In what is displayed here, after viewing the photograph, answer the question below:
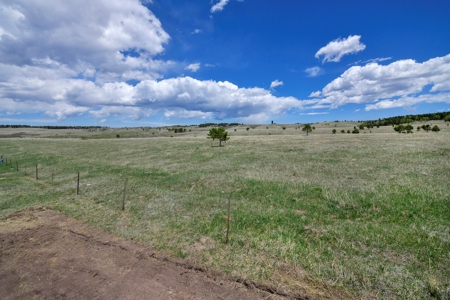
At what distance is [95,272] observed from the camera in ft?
30.8

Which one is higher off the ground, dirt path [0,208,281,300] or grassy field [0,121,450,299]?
grassy field [0,121,450,299]

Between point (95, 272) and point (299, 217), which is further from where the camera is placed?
point (299, 217)

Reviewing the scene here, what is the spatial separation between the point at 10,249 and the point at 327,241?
640 inches

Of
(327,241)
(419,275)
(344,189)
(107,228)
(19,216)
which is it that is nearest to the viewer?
(419,275)

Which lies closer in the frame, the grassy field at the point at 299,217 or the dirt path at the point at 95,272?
the dirt path at the point at 95,272

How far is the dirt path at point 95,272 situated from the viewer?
820 cm

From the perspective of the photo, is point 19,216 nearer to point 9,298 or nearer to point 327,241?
point 9,298

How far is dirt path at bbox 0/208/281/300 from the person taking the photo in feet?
26.9

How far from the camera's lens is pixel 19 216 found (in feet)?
52.1

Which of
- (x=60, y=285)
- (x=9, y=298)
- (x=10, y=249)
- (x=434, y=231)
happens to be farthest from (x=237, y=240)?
(x=10, y=249)

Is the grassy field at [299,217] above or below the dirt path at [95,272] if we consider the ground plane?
above

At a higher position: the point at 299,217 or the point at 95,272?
the point at 299,217

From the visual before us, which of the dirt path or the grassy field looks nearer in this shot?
the dirt path

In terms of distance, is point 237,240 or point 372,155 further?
point 372,155
